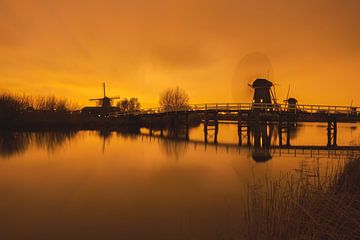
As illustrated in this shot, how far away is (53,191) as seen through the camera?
9766 millimetres

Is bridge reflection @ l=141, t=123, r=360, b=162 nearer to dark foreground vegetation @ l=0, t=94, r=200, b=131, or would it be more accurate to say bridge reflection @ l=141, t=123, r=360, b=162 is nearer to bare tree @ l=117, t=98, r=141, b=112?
dark foreground vegetation @ l=0, t=94, r=200, b=131

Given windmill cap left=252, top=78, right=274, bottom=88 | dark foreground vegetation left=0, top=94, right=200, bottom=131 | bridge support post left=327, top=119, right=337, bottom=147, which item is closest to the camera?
bridge support post left=327, top=119, right=337, bottom=147

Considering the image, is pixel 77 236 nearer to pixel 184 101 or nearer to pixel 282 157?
pixel 282 157

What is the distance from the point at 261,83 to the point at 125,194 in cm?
3571

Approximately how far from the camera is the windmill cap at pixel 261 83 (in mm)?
41406

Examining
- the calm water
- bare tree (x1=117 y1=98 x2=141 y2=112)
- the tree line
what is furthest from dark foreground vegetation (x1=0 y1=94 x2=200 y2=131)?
bare tree (x1=117 y1=98 x2=141 y2=112)

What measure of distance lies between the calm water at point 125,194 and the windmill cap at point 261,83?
25274 millimetres

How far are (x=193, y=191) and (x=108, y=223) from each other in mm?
3555

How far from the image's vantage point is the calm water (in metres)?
6.47

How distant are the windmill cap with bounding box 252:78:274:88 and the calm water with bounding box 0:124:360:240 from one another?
25.3 m

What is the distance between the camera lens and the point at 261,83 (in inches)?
1639

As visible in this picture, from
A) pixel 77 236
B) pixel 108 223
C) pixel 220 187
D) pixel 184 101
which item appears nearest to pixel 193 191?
pixel 220 187

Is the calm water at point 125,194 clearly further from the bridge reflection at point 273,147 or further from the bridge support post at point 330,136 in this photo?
the bridge support post at point 330,136

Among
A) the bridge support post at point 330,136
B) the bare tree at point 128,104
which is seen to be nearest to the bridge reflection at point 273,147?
the bridge support post at point 330,136
